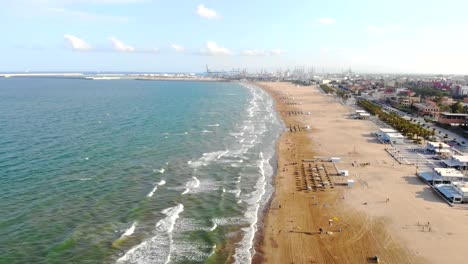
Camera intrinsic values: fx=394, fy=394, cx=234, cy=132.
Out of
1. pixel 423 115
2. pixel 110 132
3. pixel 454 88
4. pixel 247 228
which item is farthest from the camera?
pixel 454 88

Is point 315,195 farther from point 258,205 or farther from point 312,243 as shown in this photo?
point 312,243

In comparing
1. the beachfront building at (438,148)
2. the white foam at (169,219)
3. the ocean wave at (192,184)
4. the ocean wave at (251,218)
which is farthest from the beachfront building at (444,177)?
the white foam at (169,219)

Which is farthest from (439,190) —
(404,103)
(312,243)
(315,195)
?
(404,103)

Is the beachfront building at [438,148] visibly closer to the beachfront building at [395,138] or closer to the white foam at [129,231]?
the beachfront building at [395,138]

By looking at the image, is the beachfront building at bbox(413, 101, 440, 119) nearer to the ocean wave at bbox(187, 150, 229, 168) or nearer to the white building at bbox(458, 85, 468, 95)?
the white building at bbox(458, 85, 468, 95)

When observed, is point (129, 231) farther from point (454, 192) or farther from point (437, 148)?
point (437, 148)

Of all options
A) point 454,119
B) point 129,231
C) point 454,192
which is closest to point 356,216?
point 454,192
